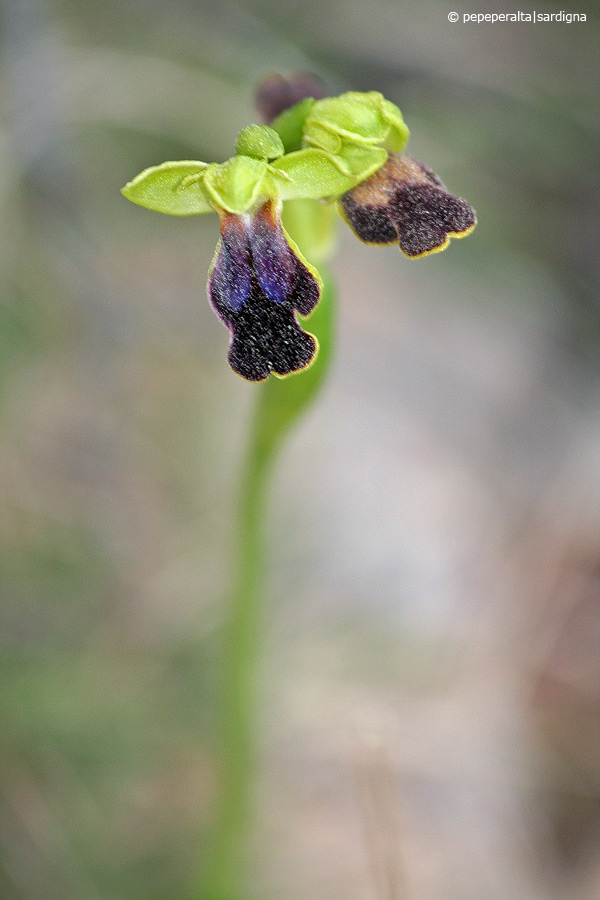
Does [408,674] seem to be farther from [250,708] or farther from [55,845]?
[55,845]

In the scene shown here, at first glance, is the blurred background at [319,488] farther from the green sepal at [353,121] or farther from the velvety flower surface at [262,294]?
the green sepal at [353,121]

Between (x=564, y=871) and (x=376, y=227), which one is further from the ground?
(x=376, y=227)

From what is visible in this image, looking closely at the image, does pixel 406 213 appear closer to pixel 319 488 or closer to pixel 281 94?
pixel 281 94

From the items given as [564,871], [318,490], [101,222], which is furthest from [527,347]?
[564,871]

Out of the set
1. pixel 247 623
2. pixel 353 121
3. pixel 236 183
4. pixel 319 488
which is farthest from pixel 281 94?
pixel 319 488

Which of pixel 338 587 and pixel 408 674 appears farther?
pixel 338 587
